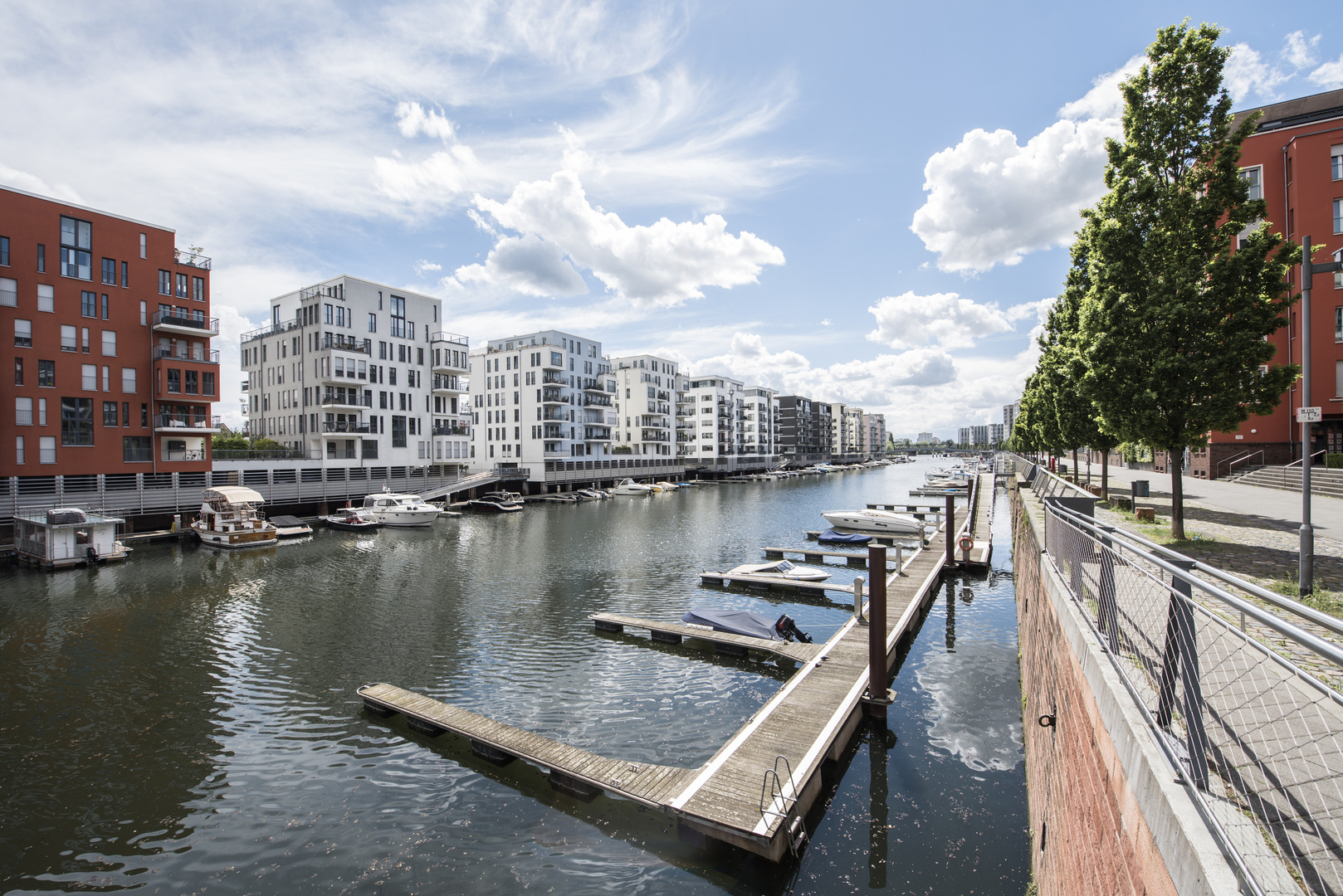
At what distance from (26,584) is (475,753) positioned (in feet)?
108

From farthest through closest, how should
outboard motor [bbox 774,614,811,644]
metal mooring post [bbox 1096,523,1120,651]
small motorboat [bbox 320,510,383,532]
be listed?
small motorboat [bbox 320,510,383,532] → outboard motor [bbox 774,614,811,644] → metal mooring post [bbox 1096,523,1120,651]

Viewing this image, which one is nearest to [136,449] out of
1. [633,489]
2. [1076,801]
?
[633,489]

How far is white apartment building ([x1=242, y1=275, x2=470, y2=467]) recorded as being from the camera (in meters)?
61.8

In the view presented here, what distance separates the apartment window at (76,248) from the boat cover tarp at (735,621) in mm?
50215

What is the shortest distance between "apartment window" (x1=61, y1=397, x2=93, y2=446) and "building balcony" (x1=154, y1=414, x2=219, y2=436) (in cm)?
404

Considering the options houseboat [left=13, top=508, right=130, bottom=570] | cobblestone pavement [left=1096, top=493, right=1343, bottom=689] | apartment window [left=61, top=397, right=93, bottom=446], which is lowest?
houseboat [left=13, top=508, right=130, bottom=570]

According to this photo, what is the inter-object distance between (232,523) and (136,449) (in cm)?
1052

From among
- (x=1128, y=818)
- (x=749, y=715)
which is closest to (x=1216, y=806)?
(x=1128, y=818)

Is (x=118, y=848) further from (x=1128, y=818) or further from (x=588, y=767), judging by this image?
(x=1128, y=818)

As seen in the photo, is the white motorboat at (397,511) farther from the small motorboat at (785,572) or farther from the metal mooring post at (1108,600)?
the metal mooring post at (1108,600)

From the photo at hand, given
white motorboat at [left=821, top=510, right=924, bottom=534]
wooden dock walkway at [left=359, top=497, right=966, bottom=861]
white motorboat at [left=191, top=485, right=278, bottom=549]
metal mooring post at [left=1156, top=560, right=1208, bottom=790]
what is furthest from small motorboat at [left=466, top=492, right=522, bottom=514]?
metal mooring post at [left=1156, top=560, right=1208, bottom=790]

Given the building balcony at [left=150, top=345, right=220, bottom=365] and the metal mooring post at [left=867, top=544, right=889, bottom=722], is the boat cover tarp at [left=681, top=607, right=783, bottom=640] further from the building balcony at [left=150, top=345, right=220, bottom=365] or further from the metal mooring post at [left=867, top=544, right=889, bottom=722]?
the building balcony at [left=150, top=345, right=220, bottom=365]

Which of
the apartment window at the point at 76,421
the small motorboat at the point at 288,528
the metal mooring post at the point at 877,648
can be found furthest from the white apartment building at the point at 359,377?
the metal mooring post at the point at 877,648

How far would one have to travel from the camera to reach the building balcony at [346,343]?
61497mm
